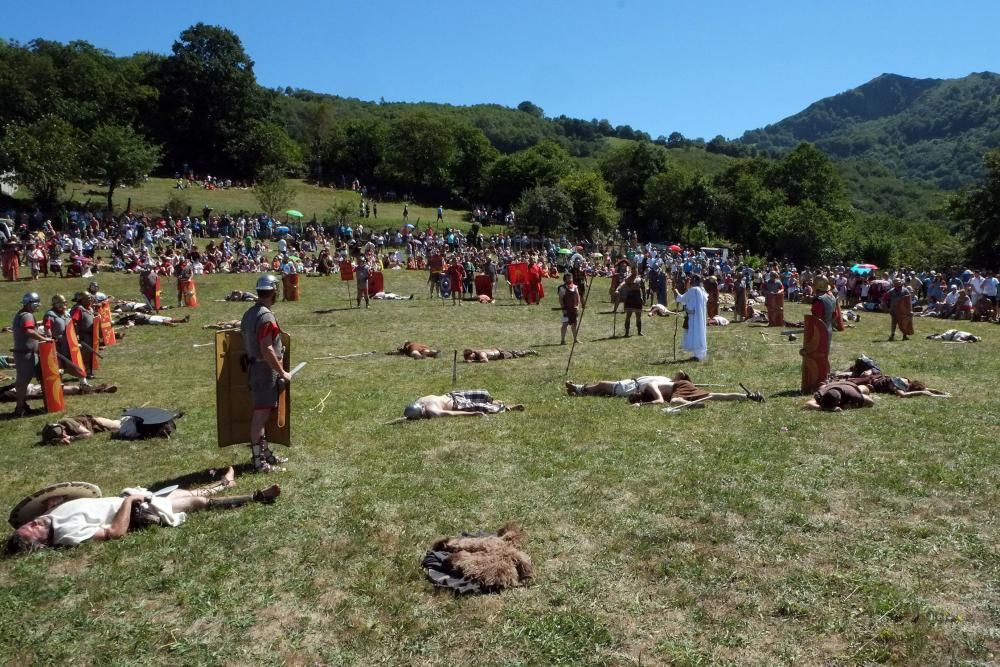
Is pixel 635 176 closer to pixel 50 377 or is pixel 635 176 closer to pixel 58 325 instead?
pixel 58 325

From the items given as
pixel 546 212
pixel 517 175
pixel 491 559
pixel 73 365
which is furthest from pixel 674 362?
pixel 517 175

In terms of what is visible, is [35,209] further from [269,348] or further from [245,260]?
[269,348]

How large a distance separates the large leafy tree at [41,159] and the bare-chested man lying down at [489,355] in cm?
3664

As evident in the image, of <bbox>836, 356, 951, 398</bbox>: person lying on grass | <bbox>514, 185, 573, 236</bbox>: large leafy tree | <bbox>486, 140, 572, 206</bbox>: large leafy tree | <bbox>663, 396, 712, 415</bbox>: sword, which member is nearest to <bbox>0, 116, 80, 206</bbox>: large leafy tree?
<bbox>514, 185, 573, 236</bbox>: large leafy tree

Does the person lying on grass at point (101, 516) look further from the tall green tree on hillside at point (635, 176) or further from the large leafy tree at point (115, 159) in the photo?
the tall green tree on hillside at point (635, 176)

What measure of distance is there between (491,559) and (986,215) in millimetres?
48973

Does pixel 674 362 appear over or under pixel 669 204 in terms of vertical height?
under

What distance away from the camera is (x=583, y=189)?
68.6 meters

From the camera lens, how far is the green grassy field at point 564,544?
4793 mm

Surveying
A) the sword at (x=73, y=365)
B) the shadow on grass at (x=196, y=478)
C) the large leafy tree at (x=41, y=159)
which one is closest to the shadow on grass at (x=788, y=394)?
the shadow on grass at (x=196, y=478)

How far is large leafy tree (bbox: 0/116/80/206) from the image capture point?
4128 cm

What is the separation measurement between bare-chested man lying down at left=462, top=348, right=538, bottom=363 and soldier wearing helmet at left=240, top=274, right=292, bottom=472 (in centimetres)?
753

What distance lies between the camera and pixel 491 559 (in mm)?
5617

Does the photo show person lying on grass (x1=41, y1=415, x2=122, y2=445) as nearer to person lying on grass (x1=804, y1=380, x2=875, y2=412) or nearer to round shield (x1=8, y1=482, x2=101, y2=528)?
round shield (x1=8, y1=482, x2=101, y2=528)
